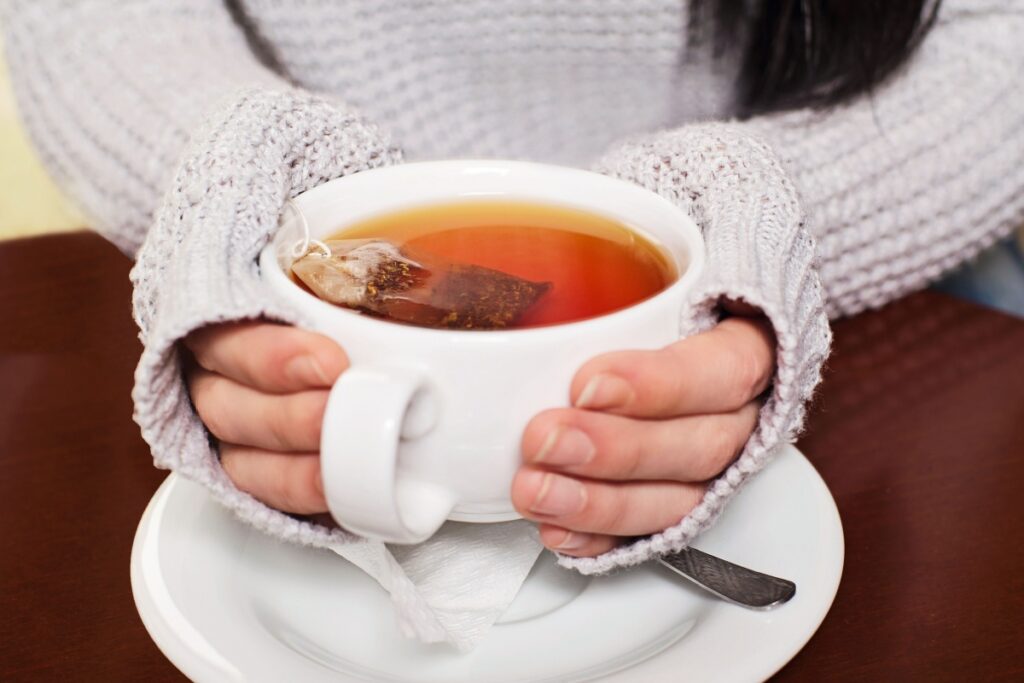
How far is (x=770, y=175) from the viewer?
0.42 metres

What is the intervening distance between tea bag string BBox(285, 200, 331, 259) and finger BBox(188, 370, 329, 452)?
0.19 feet

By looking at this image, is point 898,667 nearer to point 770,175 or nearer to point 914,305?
point 770,175

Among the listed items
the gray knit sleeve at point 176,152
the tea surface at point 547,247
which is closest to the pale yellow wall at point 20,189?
the gray knit sleeve at point 176,152

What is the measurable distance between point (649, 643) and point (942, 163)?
1.47ft

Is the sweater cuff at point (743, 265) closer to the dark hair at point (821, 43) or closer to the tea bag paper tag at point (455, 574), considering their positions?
the tea bag paper tag at point (455, 574)

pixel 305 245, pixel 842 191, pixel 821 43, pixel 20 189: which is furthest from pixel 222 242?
pixel 20 189

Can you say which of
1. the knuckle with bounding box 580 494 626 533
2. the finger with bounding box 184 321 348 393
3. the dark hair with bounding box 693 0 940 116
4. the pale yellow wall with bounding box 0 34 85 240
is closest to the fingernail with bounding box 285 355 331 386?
the finger with bounding box 184 321 348 393

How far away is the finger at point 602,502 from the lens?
30cm

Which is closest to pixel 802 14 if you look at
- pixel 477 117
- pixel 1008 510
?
pixel 477 117

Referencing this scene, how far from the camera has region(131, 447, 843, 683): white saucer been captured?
307 millimetres

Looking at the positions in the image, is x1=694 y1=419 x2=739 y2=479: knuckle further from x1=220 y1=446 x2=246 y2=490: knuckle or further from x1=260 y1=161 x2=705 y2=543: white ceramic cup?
x1=220 y1=446 x2=246 y2=490: knuckle

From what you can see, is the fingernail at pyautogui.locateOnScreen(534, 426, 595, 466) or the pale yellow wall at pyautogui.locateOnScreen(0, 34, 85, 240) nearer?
the fingernail at pyautogui.locateOnScreen(534, 426, 595, 466)

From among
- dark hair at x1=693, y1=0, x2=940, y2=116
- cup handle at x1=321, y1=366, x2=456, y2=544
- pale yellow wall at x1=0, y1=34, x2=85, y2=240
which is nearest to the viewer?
cup handle at x1=321, y1=366, x2=456, y2=544

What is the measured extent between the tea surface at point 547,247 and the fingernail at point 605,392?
0.15 feet
